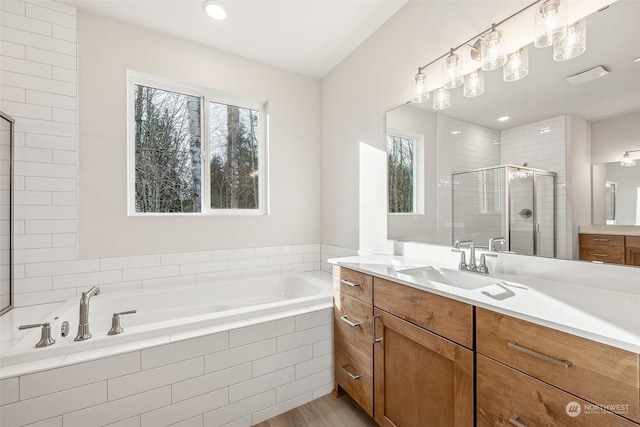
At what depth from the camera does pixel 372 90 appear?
2.27 m

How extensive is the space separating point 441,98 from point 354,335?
61.4 inches

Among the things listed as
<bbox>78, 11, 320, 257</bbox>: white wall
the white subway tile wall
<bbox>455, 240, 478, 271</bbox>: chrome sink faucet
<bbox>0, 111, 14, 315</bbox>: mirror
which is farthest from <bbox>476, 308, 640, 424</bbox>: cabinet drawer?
<bbox>0, 111, 14, 315</bbox>: mirror

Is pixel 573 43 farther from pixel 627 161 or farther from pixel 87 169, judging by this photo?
pixel 87 169

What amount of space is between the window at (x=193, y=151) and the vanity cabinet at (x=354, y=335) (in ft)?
4.44

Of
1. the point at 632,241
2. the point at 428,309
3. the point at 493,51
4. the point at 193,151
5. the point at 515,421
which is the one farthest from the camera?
the point at 193,151

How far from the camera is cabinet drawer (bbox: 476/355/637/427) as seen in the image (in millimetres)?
742

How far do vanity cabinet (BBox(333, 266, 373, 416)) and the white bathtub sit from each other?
0.19m

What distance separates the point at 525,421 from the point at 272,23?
8.78 ft

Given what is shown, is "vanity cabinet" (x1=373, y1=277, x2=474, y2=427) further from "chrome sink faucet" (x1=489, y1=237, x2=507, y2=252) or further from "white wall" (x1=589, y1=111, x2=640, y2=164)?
"white wall" (x1=589, y1=111, x2=640, y2=164)

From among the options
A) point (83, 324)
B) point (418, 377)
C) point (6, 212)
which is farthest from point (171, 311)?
point (418, 377)

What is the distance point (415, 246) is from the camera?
1935 mm

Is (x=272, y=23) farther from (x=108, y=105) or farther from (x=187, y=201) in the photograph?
(x=187, y=201)

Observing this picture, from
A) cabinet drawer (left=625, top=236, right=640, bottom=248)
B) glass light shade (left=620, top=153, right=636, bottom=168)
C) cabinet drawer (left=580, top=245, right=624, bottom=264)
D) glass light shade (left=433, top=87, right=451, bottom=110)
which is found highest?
glass light shade (left=433, top=87, right=451, bottom=110)

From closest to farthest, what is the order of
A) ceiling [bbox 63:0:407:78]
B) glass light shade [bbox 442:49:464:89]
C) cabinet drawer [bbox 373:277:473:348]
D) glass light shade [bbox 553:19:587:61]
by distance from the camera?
1. cabinet drawer [bbox 373:277:473:348]
2. glass light shade [bbox 553:19:587:61]
3. glass light shade [bbox 442:49:464:89]
4. ceiling [bbox 63:0:407:78]
